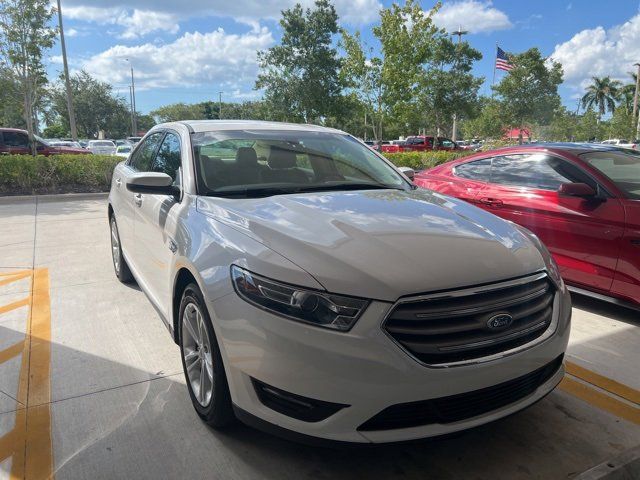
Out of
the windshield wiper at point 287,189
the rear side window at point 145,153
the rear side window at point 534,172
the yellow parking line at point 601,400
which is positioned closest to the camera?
the yellow parking line at point 601,400

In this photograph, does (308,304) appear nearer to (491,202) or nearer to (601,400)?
(601,400)

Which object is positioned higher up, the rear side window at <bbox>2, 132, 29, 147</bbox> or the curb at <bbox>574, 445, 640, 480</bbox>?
the rear side window at <bbox>2, 132, 29, 147</bbox>

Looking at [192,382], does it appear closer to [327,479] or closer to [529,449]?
[327,479]

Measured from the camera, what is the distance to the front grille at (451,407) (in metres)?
1.96

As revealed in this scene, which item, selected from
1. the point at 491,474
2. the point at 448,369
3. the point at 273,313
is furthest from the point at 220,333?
the point at 491,474

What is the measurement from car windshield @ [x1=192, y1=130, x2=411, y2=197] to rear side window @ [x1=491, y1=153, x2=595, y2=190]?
1850 millimetres

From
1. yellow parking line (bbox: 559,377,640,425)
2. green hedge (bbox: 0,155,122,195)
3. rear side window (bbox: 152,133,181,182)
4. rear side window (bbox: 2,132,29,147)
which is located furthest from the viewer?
rear side window (bbox: 2,132,29,147)

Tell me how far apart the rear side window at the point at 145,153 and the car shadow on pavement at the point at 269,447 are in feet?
6.90

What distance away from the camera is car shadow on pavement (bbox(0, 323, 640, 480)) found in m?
2.30

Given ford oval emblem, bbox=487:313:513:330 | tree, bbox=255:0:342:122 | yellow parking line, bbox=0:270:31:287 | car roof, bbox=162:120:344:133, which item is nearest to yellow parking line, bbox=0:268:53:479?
yellow parking line, bbox=0:270:31:287

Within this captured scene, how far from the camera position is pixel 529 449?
247 cm

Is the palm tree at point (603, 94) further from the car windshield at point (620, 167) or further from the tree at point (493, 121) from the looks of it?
the car windshield at point (620, 167)

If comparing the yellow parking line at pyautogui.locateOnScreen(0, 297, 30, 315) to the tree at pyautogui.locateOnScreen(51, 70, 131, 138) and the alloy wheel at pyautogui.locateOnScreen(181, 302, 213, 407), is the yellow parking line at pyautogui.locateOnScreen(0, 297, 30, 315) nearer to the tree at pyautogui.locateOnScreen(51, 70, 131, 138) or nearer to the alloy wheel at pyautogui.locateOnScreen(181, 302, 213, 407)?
the alloy wheel at pyautogui.locateOnScreen(181, 302, 213, 407)

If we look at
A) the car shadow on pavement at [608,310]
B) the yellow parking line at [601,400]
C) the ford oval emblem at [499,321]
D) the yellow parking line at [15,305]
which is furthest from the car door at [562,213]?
the yellow parking line at [15,305]
